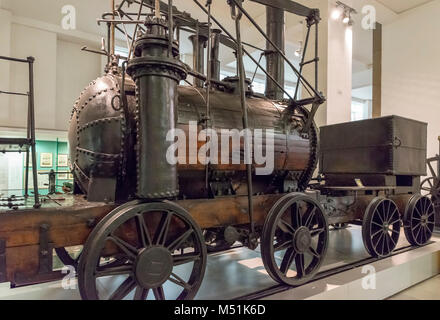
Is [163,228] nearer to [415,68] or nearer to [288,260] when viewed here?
[288,260]

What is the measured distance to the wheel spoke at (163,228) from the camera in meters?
2.08

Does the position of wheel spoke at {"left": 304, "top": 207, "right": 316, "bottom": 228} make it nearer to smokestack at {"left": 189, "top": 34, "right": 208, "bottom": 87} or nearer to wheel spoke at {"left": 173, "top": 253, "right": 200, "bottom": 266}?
wheel spoke at {"left": 173, "top": 253, "right": 200, "bottom": 266}

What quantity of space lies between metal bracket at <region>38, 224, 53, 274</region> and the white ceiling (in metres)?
8.28

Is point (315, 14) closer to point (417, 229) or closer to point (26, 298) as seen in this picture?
point (417, 229)

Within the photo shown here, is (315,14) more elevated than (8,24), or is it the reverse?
(8,24)

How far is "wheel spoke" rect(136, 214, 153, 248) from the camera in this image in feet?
6.54

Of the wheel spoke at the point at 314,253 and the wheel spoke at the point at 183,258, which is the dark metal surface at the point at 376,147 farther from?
the wheel spoke at the point at 183,258

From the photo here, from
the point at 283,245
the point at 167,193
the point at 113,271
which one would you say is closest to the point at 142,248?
the point at 113,271

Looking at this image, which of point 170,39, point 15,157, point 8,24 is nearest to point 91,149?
point 170,39

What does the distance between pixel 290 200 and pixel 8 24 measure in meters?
7.83

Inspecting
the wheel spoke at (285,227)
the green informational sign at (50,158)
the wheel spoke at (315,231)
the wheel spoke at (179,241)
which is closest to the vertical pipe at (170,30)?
the wheel spoke at (179,241)

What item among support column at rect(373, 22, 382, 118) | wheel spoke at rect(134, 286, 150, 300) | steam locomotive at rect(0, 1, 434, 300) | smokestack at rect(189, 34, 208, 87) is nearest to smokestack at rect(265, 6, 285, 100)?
steam locomotive at rect(0, 1, 434, 300)

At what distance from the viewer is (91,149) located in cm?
215

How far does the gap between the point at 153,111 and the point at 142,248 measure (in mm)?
906
